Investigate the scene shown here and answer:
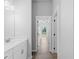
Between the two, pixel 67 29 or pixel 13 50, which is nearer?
pixel 13 50

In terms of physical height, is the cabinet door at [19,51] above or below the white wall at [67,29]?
below

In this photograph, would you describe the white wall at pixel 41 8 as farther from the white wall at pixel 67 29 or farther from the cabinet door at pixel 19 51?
the white wall at pixel 67 29

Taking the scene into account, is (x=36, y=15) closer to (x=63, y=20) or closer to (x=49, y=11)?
(x=49, y=11)

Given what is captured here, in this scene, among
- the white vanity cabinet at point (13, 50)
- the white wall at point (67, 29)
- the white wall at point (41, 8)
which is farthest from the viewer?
the white wall at point (41, 8)

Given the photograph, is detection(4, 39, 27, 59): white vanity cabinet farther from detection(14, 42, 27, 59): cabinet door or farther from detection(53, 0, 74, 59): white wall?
detection(53, 0, 74, 59): white wall

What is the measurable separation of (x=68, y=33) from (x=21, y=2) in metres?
2.62

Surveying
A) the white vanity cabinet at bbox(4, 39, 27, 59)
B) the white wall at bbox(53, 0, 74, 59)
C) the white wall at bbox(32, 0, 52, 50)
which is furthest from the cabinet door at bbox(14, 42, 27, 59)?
the white wall at bbox(32, 0, 52, 50)

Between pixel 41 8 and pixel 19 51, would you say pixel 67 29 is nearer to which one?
pixel 19 51

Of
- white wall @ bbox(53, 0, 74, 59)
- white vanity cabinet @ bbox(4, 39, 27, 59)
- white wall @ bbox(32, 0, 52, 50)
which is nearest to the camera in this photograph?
white vanity cabinet @ bbox(4, 39, 27, 59)

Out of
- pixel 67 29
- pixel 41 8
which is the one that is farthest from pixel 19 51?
pixel 41 8

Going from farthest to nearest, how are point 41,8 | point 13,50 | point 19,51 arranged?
1. point 41,8
2. point 19,51
3. point 13,50

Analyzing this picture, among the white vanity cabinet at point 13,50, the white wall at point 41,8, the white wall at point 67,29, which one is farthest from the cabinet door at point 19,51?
the white wall at point 41,8

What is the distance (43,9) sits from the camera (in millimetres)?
5773
